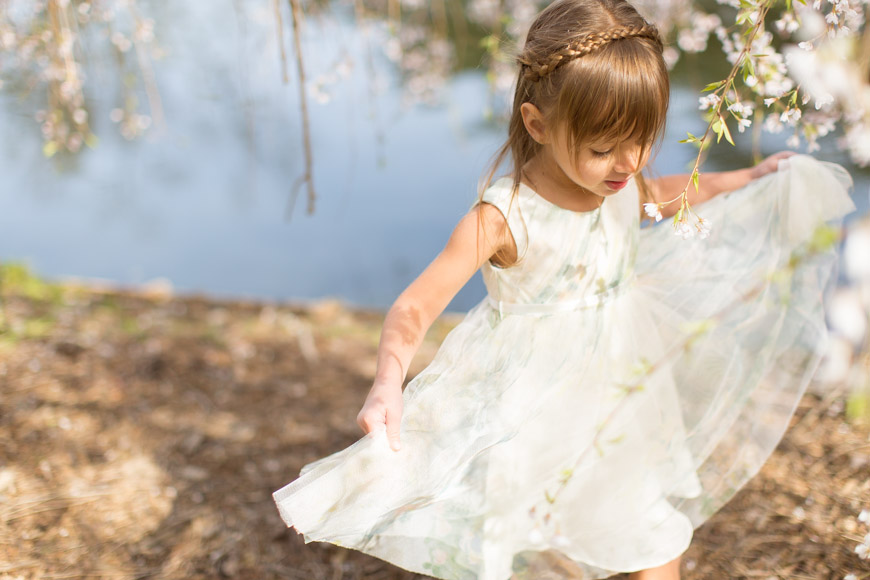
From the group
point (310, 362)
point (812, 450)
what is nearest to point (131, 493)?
point (310, 362)

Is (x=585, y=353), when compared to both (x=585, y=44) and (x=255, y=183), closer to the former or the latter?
(x=585, y=44)

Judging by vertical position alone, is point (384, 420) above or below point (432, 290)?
below

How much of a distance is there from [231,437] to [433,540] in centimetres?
114

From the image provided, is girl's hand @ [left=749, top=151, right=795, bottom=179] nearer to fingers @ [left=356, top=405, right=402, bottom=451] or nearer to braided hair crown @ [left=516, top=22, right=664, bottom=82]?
braided hair crown @ [left=516, top=22, right=664, bottom=82]

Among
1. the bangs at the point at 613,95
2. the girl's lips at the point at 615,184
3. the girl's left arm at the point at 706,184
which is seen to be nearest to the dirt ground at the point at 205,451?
the girl's left arm at the point at 706,184

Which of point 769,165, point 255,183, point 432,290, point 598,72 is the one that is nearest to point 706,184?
point 769,165

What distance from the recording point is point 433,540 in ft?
4.23

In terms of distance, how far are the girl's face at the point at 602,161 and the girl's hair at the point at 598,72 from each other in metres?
0.01

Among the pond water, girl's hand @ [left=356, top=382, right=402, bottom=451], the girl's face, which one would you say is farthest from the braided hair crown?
the pond water

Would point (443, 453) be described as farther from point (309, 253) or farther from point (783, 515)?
point (309, 253)

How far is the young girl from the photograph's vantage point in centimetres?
119

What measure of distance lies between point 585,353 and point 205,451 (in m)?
1.30

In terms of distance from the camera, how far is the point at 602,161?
3.96 ft

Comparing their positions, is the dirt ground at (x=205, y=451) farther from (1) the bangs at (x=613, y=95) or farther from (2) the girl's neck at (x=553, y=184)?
(1) the bangs at (x=613, y=95)
